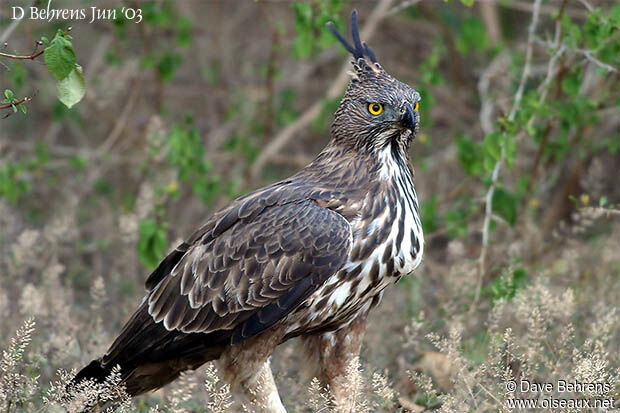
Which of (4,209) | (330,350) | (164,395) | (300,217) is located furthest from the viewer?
(4,209)

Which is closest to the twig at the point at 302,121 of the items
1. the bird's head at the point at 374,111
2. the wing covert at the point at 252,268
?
the bird's head at the point at 374,111

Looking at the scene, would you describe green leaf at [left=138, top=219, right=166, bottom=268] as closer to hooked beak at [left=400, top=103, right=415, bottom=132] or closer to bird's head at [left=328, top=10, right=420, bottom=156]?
bird's head at [left=328, top=10, right=420, bottom=156]

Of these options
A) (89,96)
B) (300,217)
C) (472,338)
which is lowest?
(472,338)

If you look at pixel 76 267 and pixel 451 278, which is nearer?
pixel 451 278

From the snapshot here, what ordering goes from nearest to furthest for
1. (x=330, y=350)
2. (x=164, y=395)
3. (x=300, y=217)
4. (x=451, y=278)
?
(x=300, y=217) → (x=330, y=350) → (x=164, y=395) → (x=451, y=278)

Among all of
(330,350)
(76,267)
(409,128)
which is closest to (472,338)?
(330,350)

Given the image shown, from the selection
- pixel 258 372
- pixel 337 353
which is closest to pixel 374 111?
pixel 337 353

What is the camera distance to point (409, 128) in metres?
4.23

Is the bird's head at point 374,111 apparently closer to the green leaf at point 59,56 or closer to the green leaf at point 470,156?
the green leaf at point 470,156

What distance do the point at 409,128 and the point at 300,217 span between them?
72cm

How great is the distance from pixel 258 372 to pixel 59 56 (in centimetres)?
171

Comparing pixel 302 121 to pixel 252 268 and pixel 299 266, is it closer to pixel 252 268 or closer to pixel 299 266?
pixel 252 268

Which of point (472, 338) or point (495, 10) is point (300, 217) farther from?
point (495, 10)

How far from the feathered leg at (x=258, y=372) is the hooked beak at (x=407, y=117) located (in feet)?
3.86
